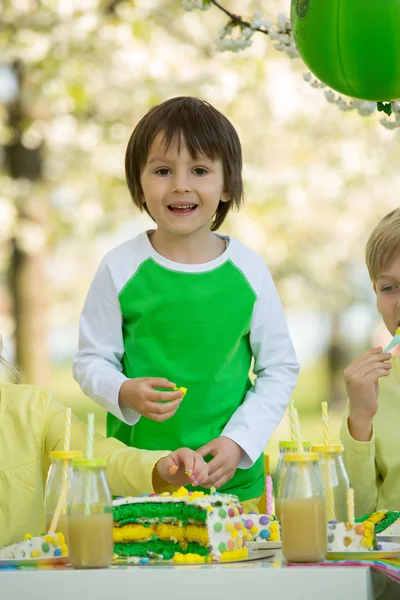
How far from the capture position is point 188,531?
233 cm

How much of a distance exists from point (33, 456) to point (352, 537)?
1166 mm

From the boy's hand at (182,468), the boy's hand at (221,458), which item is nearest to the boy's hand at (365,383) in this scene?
the boy's hand at (221,458)

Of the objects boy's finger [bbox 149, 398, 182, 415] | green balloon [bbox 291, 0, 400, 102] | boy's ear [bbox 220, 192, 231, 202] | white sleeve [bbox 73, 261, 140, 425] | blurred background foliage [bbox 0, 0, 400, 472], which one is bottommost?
boy's finger [bbox 149, 398, 182, 415]

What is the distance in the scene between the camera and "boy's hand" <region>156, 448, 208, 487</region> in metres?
2.56

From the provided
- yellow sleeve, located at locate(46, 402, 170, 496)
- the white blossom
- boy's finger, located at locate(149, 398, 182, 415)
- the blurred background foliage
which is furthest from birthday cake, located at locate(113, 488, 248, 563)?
the blurred background foliage

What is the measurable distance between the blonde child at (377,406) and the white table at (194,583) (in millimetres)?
1016

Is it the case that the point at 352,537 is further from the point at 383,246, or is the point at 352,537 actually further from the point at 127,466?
the point at 383,246

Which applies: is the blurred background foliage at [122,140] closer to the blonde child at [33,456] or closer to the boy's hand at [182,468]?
the blonde child at [33,456]

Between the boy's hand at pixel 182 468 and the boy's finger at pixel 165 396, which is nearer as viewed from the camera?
the boy's hand at pixel 182 468

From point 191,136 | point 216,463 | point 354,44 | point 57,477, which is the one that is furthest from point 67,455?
point 354,44

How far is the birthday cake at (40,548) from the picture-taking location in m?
2.27

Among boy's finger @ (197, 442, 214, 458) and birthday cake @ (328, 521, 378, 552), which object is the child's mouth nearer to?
boy's finger @ (197, 442, 214, 458)

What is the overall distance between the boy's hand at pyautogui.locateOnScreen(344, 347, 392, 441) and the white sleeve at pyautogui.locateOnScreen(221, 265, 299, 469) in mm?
240

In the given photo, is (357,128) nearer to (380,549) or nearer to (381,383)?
(381,383)
